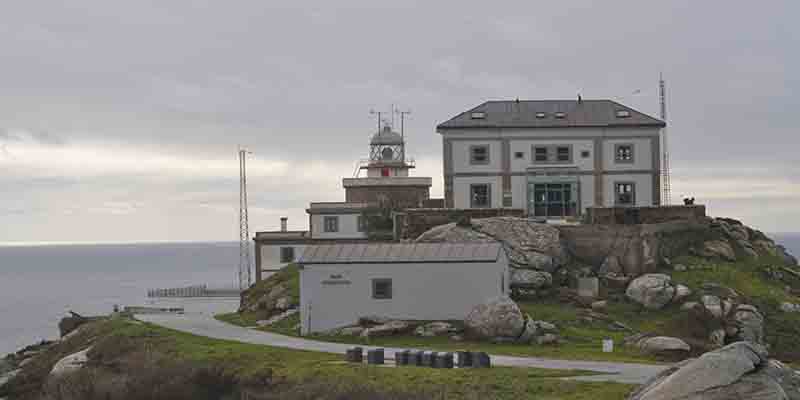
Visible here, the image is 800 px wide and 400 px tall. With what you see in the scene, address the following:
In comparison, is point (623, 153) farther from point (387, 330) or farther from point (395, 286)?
point (387, 330)

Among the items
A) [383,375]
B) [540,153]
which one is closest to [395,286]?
[383,375]

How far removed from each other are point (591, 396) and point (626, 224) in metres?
31.4

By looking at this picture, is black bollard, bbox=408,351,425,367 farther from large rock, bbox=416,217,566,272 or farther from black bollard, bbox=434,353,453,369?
large rock, bbox=416,217,566,272

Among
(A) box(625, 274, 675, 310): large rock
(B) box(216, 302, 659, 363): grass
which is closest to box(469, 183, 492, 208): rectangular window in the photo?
(A) box(625, 274, 675, 310): large rock

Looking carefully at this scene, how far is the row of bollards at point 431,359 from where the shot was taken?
35.3 metres

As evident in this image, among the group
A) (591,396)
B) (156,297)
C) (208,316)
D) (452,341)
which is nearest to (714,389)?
(591,396)

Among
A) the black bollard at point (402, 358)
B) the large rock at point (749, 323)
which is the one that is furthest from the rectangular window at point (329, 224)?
the black bollard at point (402, 358)

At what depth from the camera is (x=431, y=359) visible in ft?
117

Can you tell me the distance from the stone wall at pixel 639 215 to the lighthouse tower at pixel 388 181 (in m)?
18.4

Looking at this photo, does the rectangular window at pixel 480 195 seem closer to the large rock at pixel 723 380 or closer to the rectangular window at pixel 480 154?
the rectangular window at pixel 480 154

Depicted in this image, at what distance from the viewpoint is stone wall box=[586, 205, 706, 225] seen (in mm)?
60188

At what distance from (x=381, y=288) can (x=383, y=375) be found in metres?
14.4

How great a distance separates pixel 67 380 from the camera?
38.7m

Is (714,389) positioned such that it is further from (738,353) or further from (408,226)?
(408,226)
